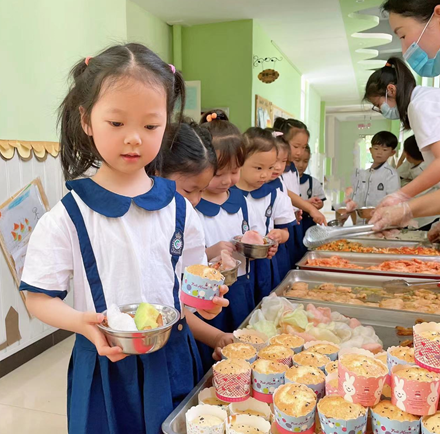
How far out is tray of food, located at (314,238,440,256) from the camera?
2609 mm

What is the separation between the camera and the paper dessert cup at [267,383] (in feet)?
2.98

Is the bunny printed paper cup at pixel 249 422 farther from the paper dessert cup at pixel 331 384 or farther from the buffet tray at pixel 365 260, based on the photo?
the buffet tray at pixel 365 260

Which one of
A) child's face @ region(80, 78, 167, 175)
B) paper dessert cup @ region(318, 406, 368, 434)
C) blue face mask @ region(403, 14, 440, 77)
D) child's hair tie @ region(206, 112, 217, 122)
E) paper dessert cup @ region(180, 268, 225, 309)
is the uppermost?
blue face mask @ region(403, 14, 440, 77)

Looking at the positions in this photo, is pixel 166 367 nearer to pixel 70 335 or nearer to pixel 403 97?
pixel 403 97

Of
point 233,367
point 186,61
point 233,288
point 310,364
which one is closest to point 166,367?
point 233,367

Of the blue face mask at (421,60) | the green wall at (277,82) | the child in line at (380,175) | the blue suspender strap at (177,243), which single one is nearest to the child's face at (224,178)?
the blue suspender strap at (177,243)

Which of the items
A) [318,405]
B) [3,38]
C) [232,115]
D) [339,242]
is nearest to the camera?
[318,405]

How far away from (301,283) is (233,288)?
0.53 meters

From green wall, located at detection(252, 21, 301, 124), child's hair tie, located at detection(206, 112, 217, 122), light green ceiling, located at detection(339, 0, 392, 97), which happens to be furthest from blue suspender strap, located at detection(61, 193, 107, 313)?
light green ceiling, located at detection(339, 0, 392, 97)

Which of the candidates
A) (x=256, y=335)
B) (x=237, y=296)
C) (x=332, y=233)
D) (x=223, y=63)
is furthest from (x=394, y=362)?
(x=223, y=63)

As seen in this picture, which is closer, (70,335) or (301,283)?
(301,283)

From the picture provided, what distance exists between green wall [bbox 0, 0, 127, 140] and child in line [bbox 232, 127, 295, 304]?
1.46 metres

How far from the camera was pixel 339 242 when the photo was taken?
3014 millimetres

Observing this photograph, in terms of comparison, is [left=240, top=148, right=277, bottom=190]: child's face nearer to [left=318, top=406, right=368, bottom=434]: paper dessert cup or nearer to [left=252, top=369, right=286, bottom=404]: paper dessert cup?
[left=252, top=369, right=286, bottom=404]: paper dessert cup
